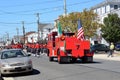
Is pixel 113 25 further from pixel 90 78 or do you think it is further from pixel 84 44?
pixel 90 78

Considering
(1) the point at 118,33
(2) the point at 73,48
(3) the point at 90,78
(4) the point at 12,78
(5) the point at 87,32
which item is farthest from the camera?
(1) the point at 118,33

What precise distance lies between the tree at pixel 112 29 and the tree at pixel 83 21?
19.5ft

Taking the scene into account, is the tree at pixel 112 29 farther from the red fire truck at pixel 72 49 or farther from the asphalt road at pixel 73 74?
the asphalt road at pixel 73 74

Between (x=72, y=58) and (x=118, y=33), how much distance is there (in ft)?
134

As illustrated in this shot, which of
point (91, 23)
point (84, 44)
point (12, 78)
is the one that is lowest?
point (12, 78)

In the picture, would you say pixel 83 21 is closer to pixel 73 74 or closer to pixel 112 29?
pixel 112 29

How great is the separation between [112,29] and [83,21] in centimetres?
826

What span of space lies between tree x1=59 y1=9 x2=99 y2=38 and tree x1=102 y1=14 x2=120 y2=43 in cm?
594

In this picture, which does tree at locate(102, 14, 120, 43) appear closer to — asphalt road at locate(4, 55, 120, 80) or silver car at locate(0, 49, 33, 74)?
asphalt road at locate(4, 55, 120, 80)

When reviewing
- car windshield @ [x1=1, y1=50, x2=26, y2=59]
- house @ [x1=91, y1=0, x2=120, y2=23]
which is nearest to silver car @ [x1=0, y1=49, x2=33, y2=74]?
car windshield @ [x1=1, y1=50, x2=26, y2=59]

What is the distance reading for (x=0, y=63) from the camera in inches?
744

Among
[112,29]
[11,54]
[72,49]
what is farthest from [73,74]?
[112,29]

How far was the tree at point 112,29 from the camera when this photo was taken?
69812 mm

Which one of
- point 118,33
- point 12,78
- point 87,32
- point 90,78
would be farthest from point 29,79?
point 118,33
